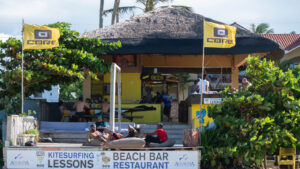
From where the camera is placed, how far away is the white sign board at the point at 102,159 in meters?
10.9

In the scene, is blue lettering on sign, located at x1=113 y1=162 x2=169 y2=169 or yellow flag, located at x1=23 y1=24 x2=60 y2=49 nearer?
blue lettering on sign, located at x1=113 y1=162 x2=169 y2=169

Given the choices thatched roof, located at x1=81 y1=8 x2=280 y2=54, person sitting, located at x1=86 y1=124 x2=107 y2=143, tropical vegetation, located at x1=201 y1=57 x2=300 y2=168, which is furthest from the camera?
thatched roof, located at x1=81 y1=8 x2=280 y2=54

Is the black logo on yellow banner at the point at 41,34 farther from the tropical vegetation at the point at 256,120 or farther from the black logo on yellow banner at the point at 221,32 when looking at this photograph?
the tropical vegetation at the point at 256,120

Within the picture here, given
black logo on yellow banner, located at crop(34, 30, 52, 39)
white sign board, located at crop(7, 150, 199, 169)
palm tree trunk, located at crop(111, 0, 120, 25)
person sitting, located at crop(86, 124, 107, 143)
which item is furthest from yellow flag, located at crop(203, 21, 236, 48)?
palm tree trunk, located at crop(111, 0, 120, 25)

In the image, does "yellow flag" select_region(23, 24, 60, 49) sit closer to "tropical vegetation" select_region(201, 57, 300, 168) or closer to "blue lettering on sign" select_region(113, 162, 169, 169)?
"blue lettering on sign" select_region(113, 162, 169, 169)

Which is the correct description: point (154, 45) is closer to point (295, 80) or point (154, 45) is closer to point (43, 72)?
point (43, 72)

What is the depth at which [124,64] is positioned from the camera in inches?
800

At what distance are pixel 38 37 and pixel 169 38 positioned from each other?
6.21 meters

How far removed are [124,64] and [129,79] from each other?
30.7 inches

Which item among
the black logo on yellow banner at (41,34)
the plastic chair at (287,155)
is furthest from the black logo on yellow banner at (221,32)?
the black logo on yellow banner at (41,34)

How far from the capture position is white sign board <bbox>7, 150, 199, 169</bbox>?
35.6 ft

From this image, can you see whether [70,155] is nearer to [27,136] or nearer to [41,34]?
[27,136]

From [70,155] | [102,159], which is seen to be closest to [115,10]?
[70,155]

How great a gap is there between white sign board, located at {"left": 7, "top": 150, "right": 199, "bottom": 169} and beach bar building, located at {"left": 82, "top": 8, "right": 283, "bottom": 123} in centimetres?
697
